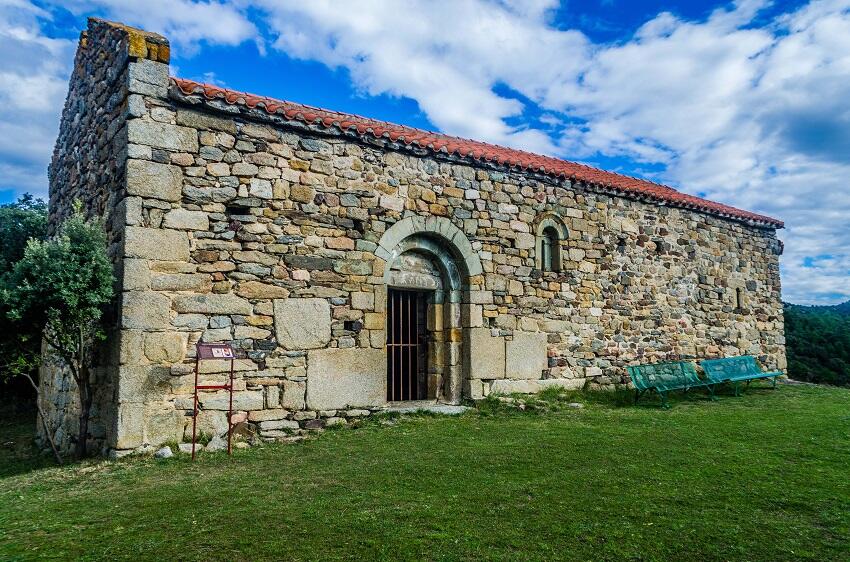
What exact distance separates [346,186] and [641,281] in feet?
21.3

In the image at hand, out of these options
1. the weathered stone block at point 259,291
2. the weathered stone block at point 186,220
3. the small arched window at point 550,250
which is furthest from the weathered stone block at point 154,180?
the small arched window at point 550,250

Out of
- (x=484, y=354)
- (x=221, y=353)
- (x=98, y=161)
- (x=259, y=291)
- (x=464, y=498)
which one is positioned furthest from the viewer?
(x=484, y=354)

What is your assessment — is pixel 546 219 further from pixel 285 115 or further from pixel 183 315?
pixel 183 315

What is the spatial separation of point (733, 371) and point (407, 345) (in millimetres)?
6562

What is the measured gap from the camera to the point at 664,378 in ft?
33.5

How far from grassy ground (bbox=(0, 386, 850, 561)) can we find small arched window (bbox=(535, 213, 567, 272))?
3.52 m

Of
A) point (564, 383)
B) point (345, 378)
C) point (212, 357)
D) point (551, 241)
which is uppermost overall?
point (551, 241)

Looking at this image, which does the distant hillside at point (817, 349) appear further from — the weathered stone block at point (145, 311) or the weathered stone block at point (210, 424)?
the weathered stone block at point (145, 311)

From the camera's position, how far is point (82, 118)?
8.89 meters

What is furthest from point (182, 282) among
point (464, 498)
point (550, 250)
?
point (550, 250)

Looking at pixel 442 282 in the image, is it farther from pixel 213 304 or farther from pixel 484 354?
pixel 213 304

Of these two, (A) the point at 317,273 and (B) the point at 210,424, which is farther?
(A) the point at 317,273

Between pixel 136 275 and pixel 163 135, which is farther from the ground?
pixel 163 135

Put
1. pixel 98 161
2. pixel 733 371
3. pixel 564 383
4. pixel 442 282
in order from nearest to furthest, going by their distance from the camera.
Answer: pixel 98 161
pixel 442 282
pixel 564 383
pixel 733 371
